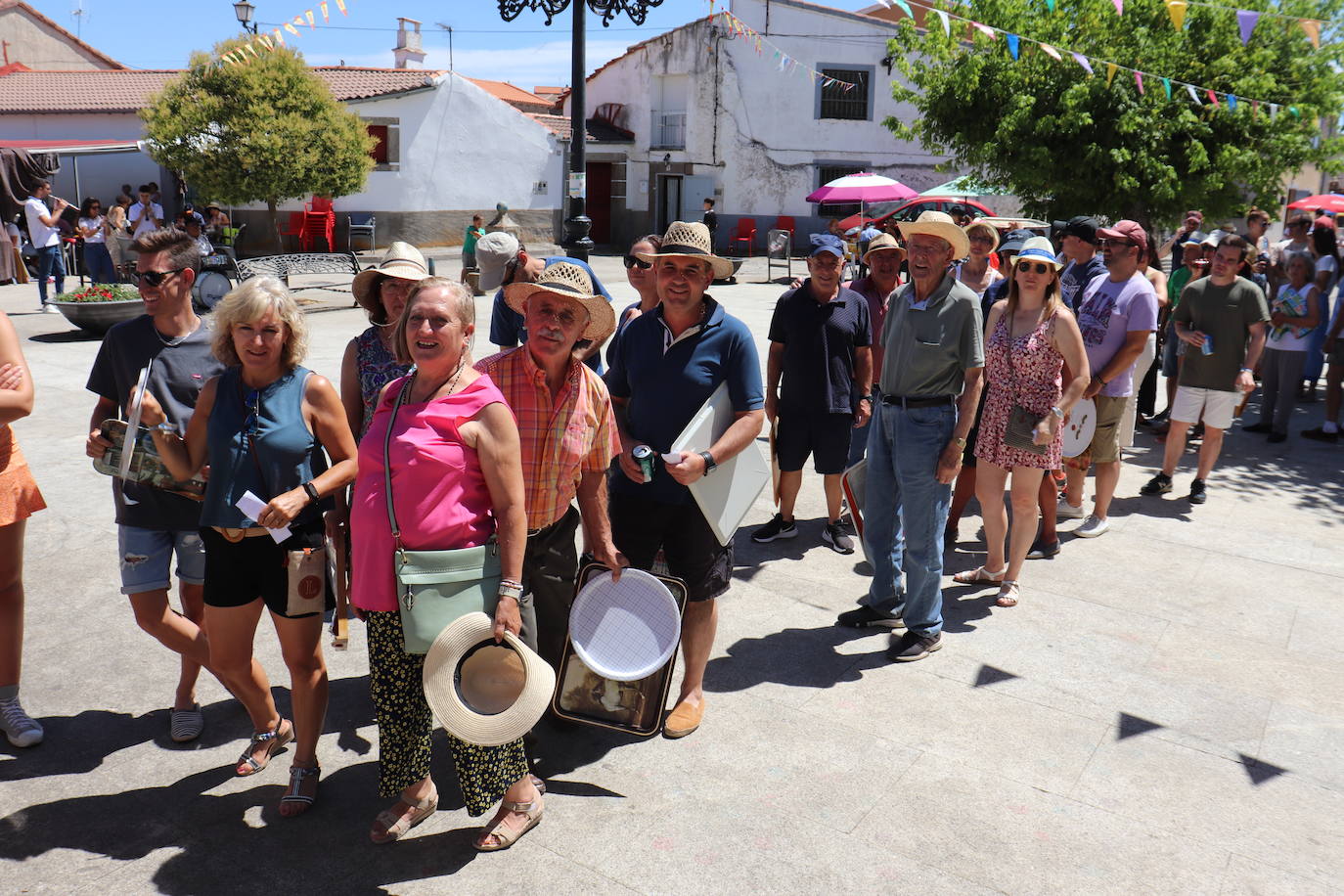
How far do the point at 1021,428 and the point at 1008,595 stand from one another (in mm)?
846

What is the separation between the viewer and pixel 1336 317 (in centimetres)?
868

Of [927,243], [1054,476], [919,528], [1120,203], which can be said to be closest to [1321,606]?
[1054,476]

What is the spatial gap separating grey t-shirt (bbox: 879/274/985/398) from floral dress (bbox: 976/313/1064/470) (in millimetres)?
764

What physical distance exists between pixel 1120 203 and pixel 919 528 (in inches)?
375

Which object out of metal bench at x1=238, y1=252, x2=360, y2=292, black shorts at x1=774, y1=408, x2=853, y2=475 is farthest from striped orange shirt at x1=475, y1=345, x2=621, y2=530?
metal bench at x1=238, y1=252, x2=360, y2=292

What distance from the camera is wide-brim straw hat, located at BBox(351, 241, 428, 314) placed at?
12.9ft

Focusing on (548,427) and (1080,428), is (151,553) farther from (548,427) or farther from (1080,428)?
(1080,428)

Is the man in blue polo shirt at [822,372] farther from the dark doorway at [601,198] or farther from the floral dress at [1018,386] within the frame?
the dark doorway at [601,198]

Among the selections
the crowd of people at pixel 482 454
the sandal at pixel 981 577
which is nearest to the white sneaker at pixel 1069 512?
the sandal at pixel 981 577

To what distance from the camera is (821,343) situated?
18.7 ft

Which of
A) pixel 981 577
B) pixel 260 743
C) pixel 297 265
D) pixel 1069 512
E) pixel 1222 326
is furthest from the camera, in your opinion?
pixel 297 265

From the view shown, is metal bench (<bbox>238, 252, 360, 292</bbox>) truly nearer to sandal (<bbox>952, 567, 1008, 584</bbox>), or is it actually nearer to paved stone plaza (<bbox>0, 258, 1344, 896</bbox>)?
paved stone plaza (<bbox>0, 258, 1344, 896</bbox>)

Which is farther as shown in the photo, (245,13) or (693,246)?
(245,13)

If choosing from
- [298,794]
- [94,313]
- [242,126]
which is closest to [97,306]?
[94,313]
